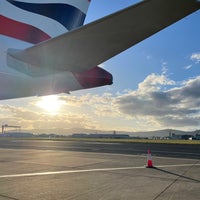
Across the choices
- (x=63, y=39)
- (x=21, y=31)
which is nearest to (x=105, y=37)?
(x=63, y=39)

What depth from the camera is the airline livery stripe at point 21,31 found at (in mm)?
8680

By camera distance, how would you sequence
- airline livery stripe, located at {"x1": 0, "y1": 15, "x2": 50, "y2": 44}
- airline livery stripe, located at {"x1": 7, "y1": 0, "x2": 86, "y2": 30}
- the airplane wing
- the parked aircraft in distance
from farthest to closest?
airline livery stripe, located at {"x1": 7, "y1": 0, "x2": 86, "y2": 30} → airline livery stripe, located at {"x1": 0, "y1": 15, "x2": 50, "y2": 44} → the parked aircraft in distance → the airplane wing

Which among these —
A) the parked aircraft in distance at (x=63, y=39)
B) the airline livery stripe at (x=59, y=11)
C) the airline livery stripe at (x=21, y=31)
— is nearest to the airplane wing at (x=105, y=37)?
the parked aircraft in distance at (x=63, y=39)

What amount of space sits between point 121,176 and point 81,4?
21.9 feet

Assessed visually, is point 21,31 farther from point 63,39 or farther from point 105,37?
point 105,37

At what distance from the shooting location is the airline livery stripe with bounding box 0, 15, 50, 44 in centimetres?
868

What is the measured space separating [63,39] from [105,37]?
82 cm

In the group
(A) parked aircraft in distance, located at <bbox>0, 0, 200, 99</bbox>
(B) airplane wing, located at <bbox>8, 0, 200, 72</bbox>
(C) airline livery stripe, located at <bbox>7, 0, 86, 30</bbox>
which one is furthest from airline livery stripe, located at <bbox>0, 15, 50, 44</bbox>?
(B) airplane wing, located at <bbox>8, 0, 200, 72</bbox>

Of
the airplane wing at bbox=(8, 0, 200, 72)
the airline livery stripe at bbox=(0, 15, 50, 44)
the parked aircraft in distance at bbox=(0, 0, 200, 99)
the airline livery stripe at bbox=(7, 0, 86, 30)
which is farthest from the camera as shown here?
the airline livery stripe at bbox=(7, 0, 86, 30)

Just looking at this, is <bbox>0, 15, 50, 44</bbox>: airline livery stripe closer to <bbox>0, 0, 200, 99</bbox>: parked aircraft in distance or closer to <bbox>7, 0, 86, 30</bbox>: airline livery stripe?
<bbox>0, 0, 200, 99</bbox>: parked aircraft in distance

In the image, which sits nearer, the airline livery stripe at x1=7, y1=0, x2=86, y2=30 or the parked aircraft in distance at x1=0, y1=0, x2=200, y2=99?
the parked aircraft in distance at x1=0, y1=0, x2=200, y2=99

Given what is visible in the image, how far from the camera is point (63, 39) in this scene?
613 centimetres

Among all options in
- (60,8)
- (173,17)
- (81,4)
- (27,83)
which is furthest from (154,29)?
(81,4)

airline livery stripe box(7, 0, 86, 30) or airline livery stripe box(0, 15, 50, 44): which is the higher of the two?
airline livery stripe box(7, 0, 86, 30)
